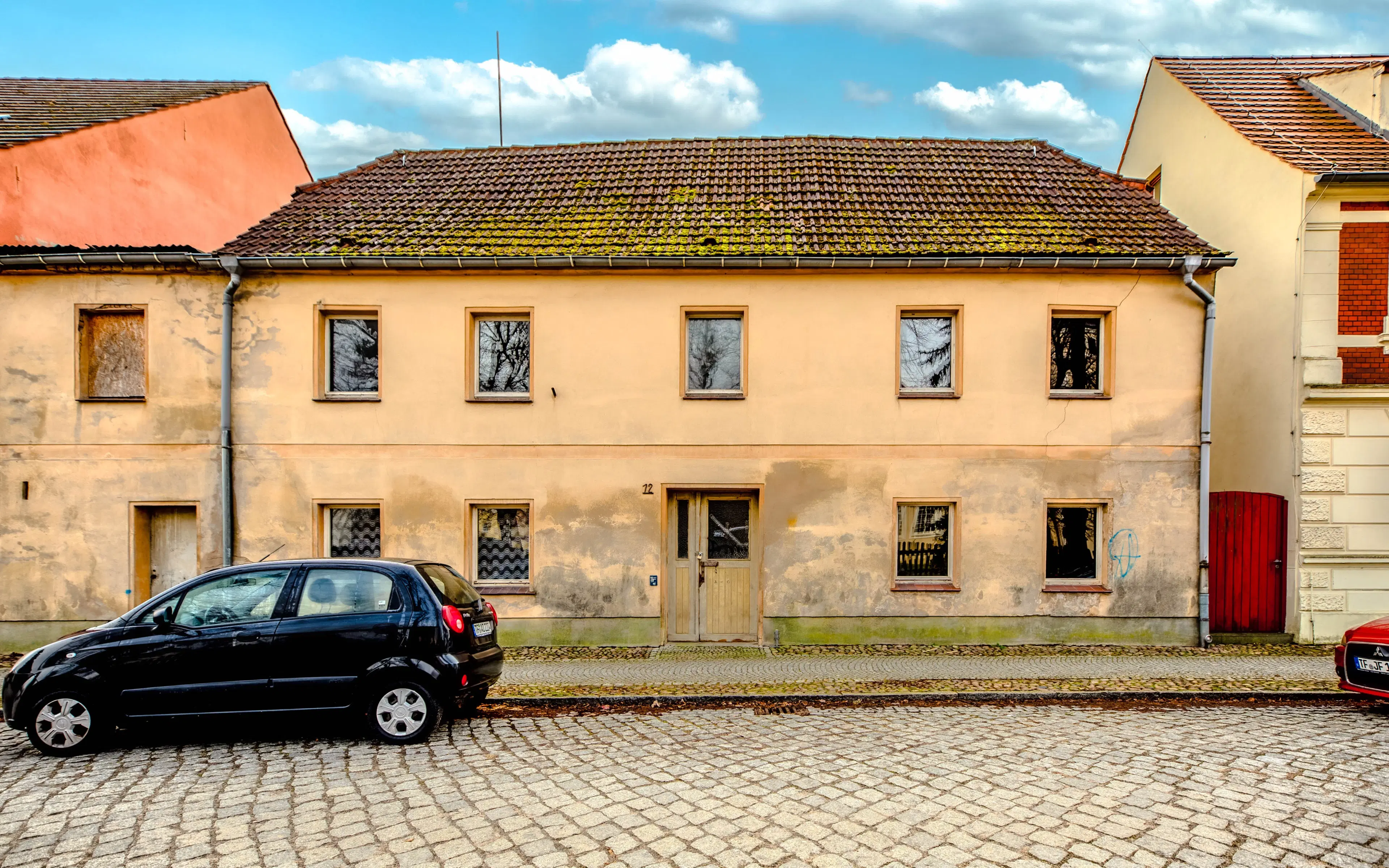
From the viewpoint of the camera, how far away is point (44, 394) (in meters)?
10.8

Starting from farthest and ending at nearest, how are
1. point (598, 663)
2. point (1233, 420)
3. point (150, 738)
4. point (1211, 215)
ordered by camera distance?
point (1211, 215)
point (1233, 420)
point (598, 663)
point (150, 738)

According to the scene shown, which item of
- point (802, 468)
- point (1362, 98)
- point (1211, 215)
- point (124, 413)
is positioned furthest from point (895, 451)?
point (124, 413)

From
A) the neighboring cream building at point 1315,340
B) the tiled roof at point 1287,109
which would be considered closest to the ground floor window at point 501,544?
the neighboring cream building at point 1315,340

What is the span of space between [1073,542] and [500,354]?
866 cm

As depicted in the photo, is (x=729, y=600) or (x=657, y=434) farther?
(x=729, y=600)

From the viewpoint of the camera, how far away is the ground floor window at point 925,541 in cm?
1096

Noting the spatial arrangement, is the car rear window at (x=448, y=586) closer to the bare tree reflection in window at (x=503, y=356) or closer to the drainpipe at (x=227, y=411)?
the bare tree reflection in window at (x=503, y=356)

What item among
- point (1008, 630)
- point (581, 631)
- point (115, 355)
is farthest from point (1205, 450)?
point (115, 355)

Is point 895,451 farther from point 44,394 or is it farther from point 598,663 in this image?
point 44,394

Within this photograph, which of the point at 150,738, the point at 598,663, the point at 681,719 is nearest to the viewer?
the point at 150,738

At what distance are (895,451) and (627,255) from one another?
4.64 meters

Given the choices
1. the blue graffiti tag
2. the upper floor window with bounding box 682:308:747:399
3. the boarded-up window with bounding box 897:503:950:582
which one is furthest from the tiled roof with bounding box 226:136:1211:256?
the blue graffiti tag

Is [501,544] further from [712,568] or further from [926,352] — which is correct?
[926,352]

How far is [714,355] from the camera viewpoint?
11156mm
